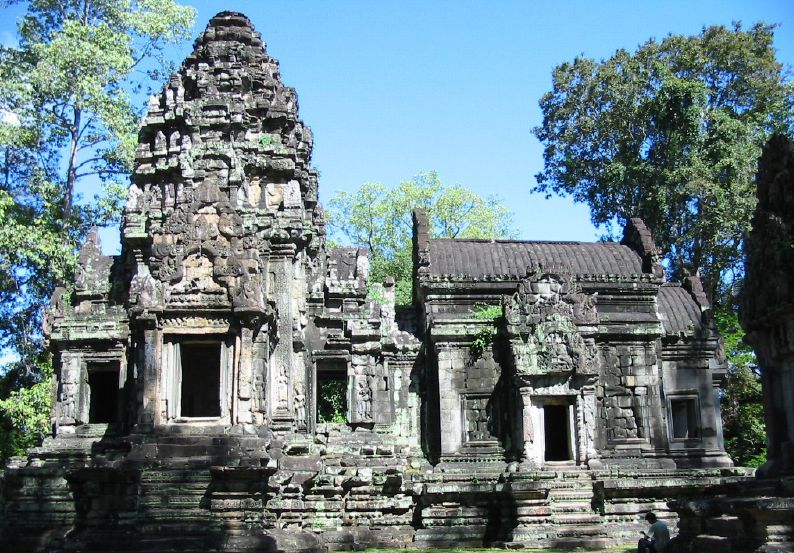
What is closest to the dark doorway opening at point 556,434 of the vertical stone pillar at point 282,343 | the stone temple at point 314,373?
the stone temple at point 314,373

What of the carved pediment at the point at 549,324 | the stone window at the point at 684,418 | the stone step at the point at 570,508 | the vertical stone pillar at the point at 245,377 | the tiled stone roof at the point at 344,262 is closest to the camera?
the vertical stone pillar at the point at 245,377

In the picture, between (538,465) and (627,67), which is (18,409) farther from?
(627,67)

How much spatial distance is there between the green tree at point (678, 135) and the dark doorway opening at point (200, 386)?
18533 millimetres

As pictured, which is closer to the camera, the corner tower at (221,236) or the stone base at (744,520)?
the stone base at (744,520)

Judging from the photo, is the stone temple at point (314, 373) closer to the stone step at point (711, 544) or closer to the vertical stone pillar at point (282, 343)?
the vertical stone pillar at point (282, 343)

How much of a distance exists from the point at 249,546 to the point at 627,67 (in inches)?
988

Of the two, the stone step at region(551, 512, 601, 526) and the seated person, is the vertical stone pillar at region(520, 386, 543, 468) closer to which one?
the stone step at region(551, 512, 601, 526)

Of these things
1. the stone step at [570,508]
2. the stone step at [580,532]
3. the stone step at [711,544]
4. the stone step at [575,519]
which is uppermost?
the stone step at [711,544]

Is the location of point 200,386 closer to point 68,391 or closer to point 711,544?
point 68,391

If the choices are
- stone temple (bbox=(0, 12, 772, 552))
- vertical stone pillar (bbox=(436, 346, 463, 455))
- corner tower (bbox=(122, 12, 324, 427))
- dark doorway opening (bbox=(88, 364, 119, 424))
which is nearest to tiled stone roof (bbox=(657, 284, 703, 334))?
stone temple (bbox=(0, 12, 772, 552))

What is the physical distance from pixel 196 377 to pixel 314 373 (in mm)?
3089

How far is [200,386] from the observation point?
674 inches

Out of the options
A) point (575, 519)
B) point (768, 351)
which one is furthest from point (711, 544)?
point (575, 519)

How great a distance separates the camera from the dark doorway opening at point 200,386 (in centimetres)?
1698
